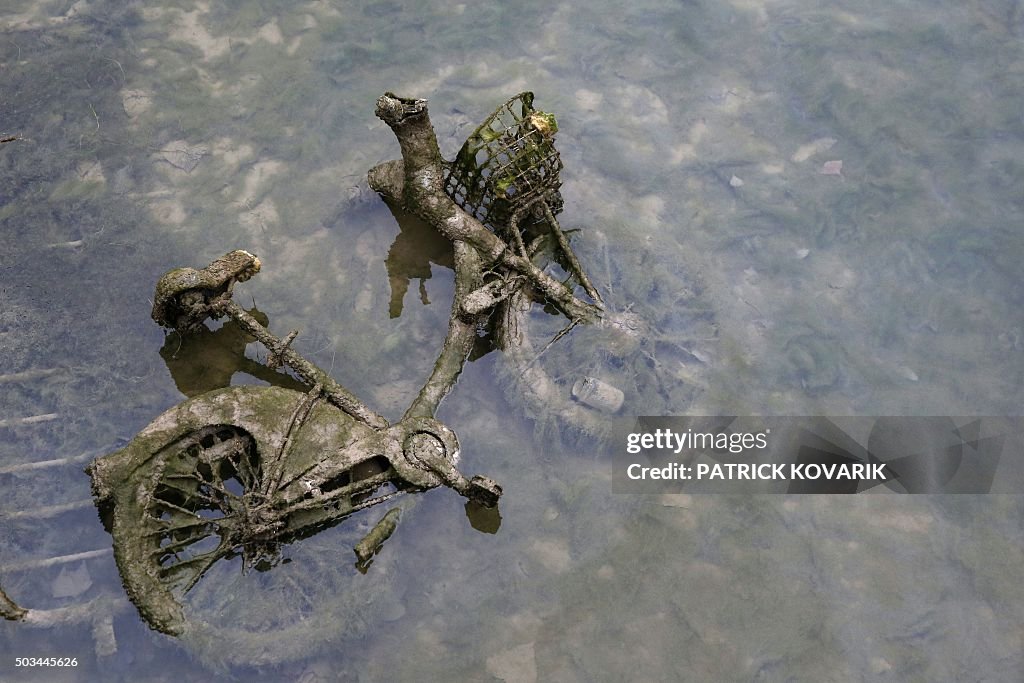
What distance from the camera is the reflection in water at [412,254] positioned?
11.2m

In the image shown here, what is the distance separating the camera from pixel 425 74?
1292 centimetres

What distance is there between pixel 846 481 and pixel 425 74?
8.85m

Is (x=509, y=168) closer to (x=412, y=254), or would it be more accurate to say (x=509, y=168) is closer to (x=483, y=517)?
(x=412, y=254)

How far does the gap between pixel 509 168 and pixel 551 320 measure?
2.07 metres

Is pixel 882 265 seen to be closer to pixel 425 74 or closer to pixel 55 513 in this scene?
pixel 425 74

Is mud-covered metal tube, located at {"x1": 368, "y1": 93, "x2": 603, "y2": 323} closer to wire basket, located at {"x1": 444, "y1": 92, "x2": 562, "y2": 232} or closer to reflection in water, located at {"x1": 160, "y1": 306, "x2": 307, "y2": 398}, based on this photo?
wire basket, located at {"x1": 444, "y1": 92, "x2": 562, "y2": 232}

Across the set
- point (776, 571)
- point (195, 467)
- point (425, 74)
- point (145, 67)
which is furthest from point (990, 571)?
point (145, 67)

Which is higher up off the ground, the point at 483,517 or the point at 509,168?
the point at 509,168

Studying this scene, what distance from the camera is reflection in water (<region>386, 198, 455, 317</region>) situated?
11216 millimetres

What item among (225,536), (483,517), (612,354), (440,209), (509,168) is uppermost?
(509,168)

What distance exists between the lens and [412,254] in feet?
37.6

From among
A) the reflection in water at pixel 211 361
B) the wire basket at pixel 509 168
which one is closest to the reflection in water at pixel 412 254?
the wire basket at pixel 509 168

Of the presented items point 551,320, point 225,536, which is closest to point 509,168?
point 551,320

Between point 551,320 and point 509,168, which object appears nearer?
point 509,168
